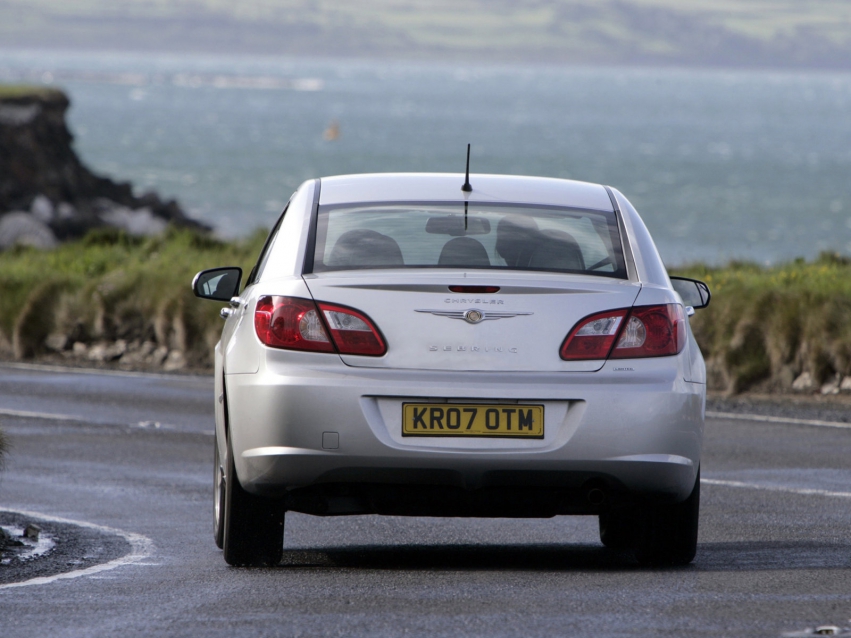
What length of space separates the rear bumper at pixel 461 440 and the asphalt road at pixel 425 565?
1.29 feet

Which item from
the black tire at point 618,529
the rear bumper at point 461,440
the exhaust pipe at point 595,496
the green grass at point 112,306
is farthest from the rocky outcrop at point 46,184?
the exhaust pipe at point 595,496

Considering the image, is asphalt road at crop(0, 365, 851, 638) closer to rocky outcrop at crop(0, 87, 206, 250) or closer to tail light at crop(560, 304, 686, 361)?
tail light at crop(560, 304, 686, 361)

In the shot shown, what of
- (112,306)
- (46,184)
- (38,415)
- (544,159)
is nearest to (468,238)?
(38,415)

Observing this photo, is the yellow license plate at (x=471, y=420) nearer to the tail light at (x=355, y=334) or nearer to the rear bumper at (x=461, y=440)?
the rear bumper at (x=461, y=440)

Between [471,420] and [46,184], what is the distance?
149 feet

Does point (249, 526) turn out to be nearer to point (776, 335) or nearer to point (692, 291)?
point (692, 291)

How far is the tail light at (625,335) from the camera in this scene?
614 cm

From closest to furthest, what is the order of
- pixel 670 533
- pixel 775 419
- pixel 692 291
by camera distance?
pixel 670 533 → pixel 692 291 → pixel 775 419

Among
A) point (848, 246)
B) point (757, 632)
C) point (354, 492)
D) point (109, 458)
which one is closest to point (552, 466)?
point (354, 492)

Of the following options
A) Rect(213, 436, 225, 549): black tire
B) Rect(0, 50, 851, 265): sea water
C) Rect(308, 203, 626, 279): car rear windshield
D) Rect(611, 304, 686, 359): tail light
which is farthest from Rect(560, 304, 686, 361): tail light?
Rect(0, 50, 851, 265): sea water

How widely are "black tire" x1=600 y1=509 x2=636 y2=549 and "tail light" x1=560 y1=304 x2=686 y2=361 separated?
1.28 m

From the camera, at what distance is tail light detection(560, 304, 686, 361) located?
242 inches

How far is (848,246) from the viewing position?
5425 centimetres

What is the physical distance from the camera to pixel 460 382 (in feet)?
19.9
